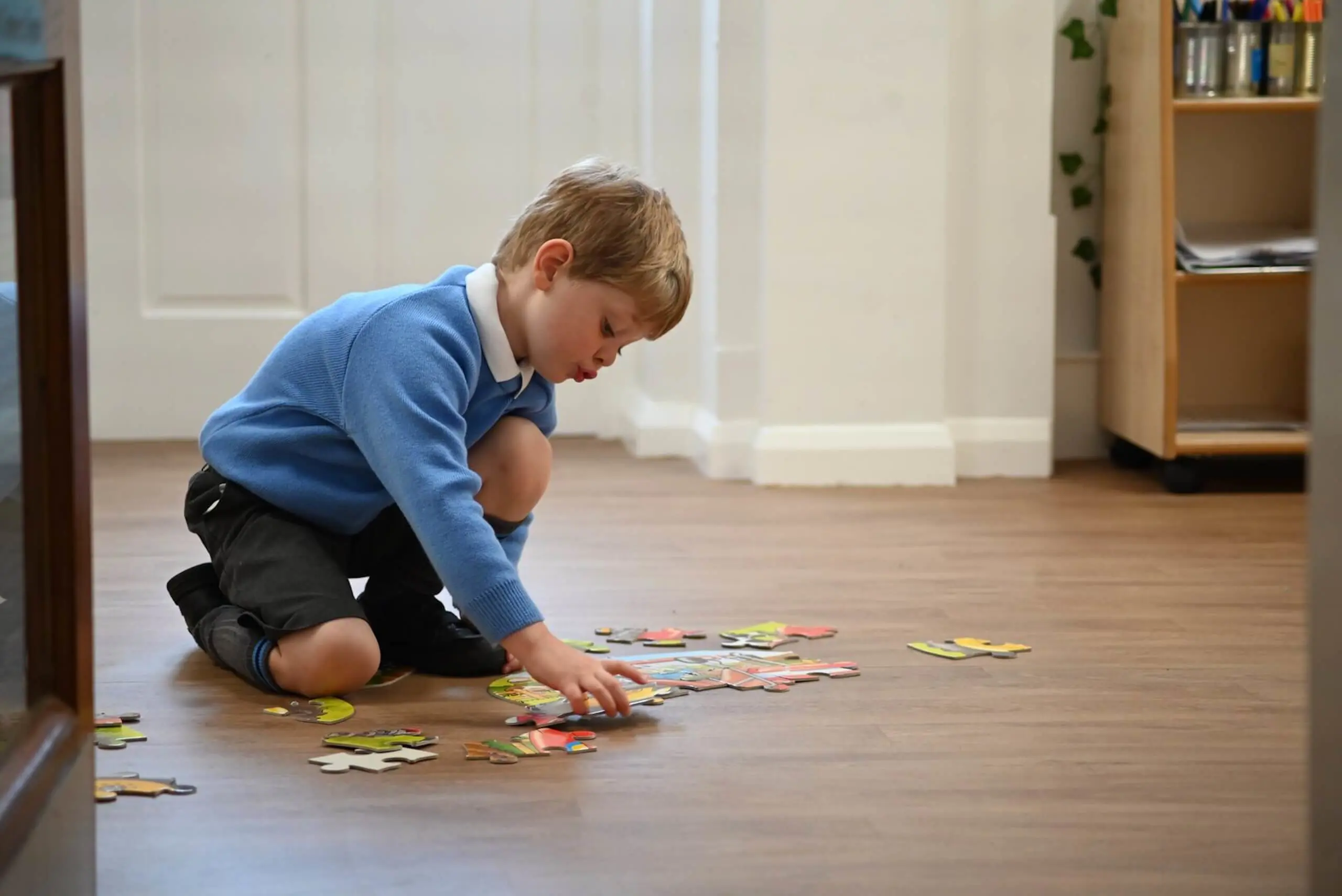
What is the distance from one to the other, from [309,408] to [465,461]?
207 millimetres

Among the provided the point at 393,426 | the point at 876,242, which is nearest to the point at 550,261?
the point at 393,426

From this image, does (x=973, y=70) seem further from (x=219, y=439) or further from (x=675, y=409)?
(x=219, y=439)

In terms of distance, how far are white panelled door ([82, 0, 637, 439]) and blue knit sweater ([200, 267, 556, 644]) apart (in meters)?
1.69

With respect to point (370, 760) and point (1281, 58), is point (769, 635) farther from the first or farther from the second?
point (1281, 58)

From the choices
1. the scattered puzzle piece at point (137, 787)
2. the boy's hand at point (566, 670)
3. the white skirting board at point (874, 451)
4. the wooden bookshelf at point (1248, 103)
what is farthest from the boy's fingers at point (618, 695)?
the wooden bookshelf at point (1248, 103)

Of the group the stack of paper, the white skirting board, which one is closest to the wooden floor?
the white skirting board

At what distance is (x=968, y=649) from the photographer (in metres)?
1.71

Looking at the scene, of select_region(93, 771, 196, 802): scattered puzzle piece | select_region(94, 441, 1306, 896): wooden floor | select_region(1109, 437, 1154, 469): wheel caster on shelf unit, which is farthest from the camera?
select_region(1109, 437, 1154, 469): wheel caster on shelf unit

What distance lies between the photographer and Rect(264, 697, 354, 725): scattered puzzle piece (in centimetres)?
144

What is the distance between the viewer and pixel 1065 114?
3158 mm

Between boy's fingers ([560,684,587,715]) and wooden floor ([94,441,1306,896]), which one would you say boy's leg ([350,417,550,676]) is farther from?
boy's fingers ([560,684,587,715])

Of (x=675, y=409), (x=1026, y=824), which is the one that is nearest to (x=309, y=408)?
(x=1026, y=824)

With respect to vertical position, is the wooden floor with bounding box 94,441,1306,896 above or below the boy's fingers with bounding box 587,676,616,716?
below

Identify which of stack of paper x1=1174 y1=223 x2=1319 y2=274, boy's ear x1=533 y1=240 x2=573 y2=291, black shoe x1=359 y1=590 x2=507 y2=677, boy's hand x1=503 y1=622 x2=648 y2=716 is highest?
stack of paper x1=1174 y1=223 x2=1319 y2=274
